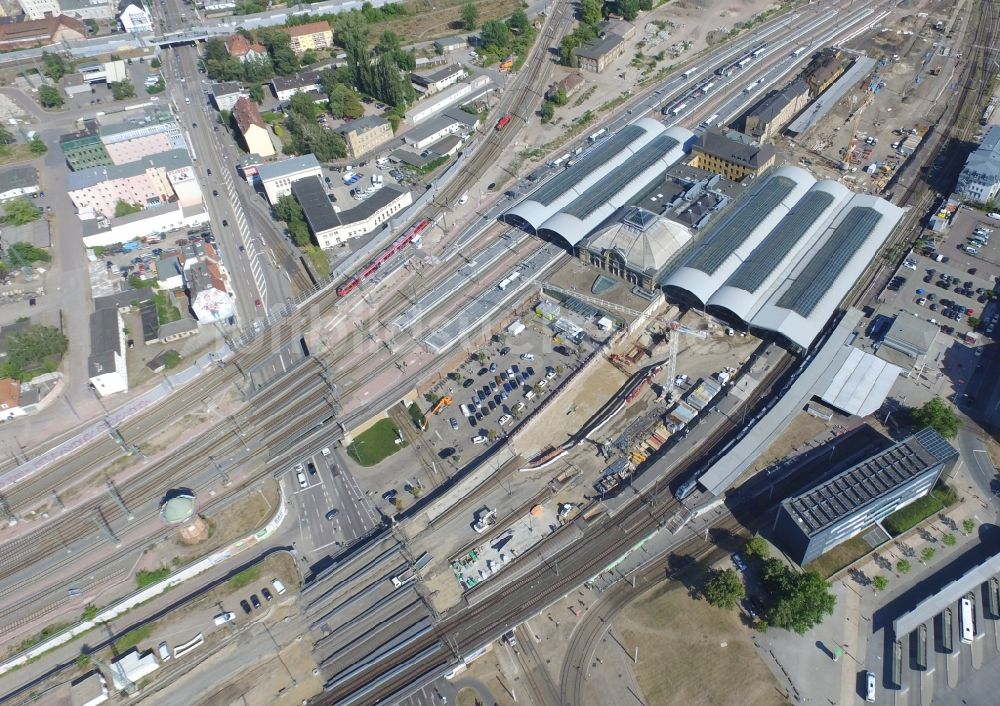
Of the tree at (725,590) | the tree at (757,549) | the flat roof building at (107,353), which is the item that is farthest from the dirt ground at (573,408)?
the flat roof building at (107,353)

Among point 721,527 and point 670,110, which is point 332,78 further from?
point 721,527

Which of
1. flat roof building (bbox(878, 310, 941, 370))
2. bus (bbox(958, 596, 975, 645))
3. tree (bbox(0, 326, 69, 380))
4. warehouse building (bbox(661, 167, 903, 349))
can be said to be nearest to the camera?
bus (bbox(958, 596, 975, 645))

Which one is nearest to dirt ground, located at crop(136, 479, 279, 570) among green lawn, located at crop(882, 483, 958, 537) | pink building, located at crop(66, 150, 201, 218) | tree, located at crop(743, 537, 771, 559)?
tree, located at crop(743, 537, 771, 559)

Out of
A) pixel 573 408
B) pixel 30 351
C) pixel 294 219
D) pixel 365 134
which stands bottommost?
pixel 573 408

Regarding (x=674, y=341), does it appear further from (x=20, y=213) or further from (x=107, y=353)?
(x=20, y=213)

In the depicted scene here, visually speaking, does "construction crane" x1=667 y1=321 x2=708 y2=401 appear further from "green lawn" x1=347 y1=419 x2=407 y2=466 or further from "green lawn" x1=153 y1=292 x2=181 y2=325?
"green lawn" x1=153 y1=292 x2=181 y2=325

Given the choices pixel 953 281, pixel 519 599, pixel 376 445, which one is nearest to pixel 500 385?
pixel 376 445

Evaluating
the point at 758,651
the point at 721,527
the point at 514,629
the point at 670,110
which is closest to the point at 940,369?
the point at 721,527
